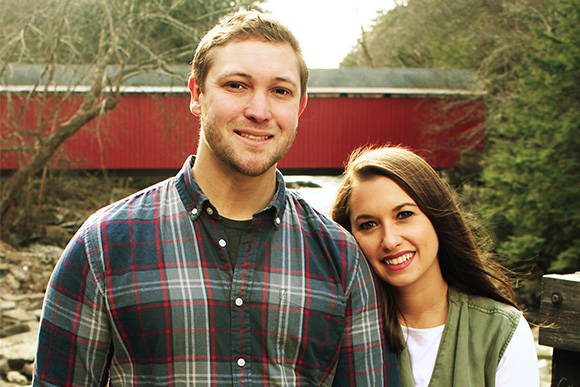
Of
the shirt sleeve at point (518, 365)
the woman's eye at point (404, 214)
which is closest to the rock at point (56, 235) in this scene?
the woman's eye at point (404, 214)

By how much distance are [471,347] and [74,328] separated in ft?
3.53

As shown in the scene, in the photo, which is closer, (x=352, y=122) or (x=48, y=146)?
(x=48, y=146)

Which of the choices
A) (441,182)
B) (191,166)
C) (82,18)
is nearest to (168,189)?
(191,166)

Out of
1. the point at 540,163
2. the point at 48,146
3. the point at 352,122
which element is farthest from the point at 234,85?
the point at 352,122

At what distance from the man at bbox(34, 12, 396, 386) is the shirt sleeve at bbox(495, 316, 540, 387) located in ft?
1.14

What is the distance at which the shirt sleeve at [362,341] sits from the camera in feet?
5.78

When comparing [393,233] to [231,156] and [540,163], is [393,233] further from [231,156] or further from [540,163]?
[540,163]

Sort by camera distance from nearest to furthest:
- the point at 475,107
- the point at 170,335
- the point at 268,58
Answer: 1. the point at 170,335
2. the point at 268,58
3. the point at 475,107

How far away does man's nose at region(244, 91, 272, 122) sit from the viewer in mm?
1647

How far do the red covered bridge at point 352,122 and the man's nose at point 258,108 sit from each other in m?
15.3

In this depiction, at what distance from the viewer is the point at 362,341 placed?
1.78 metres

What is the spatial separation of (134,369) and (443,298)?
99 centimetres

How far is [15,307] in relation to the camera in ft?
30.4

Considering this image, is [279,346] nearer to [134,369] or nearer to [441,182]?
[134,369]
